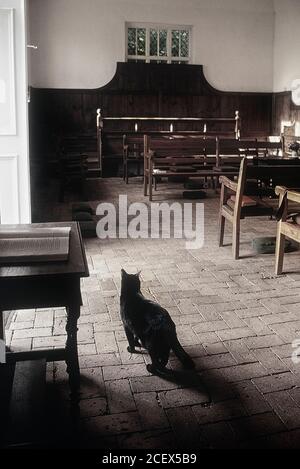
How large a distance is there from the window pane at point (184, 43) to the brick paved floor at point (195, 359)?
9.59 meters

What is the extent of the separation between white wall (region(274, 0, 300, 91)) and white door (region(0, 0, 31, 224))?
899cm

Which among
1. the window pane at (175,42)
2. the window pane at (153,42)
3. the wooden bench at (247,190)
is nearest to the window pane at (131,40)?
the window pane at (153,42)

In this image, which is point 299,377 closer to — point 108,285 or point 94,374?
point 94,374

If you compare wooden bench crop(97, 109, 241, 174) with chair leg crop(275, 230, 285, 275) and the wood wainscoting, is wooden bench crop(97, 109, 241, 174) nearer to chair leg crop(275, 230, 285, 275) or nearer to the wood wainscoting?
the wood wainscoting

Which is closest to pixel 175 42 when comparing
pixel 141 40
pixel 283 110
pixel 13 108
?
pixel 141 40

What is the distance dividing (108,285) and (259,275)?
52.5 inches

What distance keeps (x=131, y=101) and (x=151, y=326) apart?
1087 centimetres

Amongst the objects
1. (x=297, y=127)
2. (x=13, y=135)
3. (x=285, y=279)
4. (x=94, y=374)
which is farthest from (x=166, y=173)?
(x=94, y=374)

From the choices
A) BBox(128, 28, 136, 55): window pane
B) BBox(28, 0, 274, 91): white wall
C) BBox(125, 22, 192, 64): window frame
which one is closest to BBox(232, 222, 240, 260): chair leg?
BBox(28, 0, 274, 91): white wall

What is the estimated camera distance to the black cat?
2.37m

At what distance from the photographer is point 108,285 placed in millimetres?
3934

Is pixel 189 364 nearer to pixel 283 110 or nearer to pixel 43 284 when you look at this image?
pixel 43 284

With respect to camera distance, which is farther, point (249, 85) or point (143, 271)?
point (249, 85)

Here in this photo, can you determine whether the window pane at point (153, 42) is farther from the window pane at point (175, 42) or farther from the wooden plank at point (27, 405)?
the wooden plank at point (27, 405)
